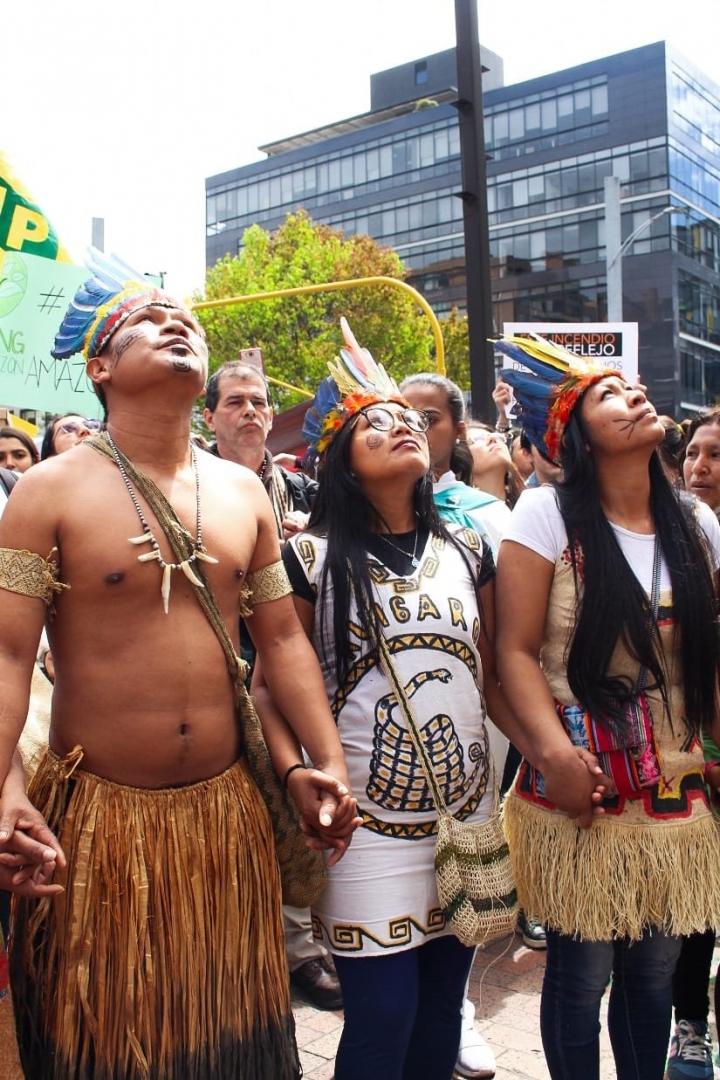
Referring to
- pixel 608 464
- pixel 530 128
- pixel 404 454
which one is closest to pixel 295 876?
pixel 404 454

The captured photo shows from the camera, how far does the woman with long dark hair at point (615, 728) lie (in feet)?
8.29

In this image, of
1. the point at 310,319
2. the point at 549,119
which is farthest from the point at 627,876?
the point at 549,119

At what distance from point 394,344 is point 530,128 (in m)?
32.9

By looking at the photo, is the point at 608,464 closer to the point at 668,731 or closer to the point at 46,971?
the point at 668,731

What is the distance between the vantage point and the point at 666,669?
2.63 metres

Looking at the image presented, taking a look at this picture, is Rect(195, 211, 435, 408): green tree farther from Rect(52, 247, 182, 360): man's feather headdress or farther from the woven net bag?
the woven net bag

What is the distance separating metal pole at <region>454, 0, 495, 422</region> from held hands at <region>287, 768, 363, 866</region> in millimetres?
5447

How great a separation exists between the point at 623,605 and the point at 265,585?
3.07 ft

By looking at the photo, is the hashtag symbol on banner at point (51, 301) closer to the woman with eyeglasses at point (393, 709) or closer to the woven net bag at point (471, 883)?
the woman with eyeglasses at point (393, 709)

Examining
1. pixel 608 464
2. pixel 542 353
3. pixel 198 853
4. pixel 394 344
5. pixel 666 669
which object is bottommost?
pixel 198 853

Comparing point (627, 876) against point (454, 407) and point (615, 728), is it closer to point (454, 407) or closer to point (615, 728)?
point (615, 728)

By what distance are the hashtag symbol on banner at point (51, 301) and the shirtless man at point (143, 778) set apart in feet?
11.3

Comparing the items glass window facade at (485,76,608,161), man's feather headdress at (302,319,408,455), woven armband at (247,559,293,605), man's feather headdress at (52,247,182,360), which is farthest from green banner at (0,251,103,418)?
glass window facade at (485,76,608,161)

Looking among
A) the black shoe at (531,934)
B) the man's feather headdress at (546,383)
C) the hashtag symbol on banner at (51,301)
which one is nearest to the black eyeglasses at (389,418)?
the man's feather headdress at (546,383)
